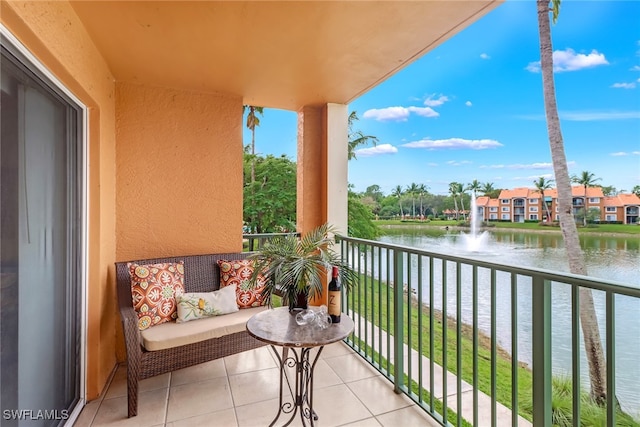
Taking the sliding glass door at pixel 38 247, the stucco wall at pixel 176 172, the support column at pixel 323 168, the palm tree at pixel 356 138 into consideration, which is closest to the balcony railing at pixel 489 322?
the support column at pixel 323 168

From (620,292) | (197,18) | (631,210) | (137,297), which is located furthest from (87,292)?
(631,210)

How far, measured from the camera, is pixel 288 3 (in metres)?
1.73

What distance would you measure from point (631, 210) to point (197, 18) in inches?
245

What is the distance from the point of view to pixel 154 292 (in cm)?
233

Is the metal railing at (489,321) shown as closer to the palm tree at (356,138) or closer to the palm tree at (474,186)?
the palm tree at (474,186)

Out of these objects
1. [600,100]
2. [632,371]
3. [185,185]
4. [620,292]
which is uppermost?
[600,100]

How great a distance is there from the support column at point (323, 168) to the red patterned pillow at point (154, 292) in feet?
5.03

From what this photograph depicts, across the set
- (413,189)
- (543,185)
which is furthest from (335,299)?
(413,189)

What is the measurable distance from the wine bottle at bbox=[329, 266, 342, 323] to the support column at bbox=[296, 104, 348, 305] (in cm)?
162

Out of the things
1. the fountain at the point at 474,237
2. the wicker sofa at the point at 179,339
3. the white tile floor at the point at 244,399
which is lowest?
the white tile floor at the point at 244,399

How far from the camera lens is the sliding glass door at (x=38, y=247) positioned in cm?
127

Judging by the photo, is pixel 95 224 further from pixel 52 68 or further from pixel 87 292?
pixel 52 68

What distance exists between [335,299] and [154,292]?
147cm

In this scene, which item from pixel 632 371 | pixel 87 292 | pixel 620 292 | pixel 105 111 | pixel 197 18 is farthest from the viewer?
pixel 632 371
